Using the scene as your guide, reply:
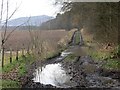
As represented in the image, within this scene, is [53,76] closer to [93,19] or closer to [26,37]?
[26,37]

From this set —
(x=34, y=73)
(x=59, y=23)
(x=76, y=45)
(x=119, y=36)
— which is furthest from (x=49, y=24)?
(x=119, y=36)

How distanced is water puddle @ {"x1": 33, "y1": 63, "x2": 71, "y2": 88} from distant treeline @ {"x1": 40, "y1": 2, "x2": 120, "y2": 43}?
0.52 meters

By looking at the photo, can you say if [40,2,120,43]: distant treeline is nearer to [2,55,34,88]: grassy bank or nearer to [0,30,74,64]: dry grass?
[0,30,74,64]: dry grass

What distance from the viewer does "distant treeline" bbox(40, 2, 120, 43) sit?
3168 millimetres

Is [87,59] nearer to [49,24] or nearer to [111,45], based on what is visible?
[111,45]

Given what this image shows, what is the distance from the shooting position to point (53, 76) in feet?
12.0

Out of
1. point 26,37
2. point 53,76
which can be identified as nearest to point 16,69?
point 26,37

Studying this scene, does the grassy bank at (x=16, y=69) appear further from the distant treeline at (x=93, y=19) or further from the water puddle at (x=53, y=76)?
the distant treeline at (x=93, y=19)

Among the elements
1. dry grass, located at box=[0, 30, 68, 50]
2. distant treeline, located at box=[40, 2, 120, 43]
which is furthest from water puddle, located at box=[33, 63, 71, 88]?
distant treeline, located at box=[40, 2, 120, 43]

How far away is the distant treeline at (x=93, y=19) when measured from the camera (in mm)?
3168

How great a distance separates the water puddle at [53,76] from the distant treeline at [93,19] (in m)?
0.52

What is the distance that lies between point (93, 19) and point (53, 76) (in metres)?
0.85

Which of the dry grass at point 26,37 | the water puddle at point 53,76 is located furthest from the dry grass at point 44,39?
the water puddle at point 53,76

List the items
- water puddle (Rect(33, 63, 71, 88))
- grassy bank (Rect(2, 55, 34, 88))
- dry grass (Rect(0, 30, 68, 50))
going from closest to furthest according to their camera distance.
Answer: dry grass (Rect(0, 30, 68, 50)) < grassy bank (Rect(2, 55, 34, 88)) < water puddle (Rect(33, 63, 71, 88))
